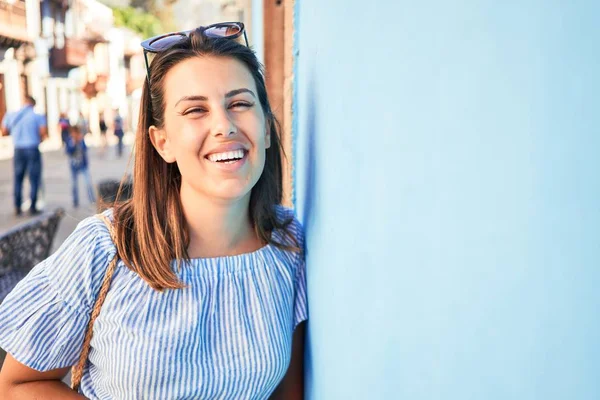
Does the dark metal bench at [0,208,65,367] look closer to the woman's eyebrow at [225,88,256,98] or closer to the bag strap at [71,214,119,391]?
the bag strap at [71,214,119,391]

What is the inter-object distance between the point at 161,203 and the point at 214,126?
0.31 m

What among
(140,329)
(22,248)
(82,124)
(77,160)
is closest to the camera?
(140,329)

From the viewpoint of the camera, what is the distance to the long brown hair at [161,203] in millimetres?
1399

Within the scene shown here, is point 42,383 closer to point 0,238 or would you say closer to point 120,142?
point 0,238

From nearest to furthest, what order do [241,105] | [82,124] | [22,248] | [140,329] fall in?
[140,329]
[241,105]
[22,248]
[82,124]

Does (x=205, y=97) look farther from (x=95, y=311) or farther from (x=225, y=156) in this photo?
(x=95, y=311)

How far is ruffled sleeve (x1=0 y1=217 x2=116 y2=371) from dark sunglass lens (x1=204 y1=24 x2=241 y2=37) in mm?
609

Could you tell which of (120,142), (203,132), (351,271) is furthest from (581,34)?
(120,142)

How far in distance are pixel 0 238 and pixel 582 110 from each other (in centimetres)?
285

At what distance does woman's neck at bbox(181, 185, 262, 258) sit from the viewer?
1512 mm

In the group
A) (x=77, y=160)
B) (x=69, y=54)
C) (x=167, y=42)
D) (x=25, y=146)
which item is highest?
(x=69, y=54)

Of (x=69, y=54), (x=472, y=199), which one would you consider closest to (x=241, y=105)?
(x=472, y=199)

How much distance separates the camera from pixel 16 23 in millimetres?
15523

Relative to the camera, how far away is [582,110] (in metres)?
0.36
